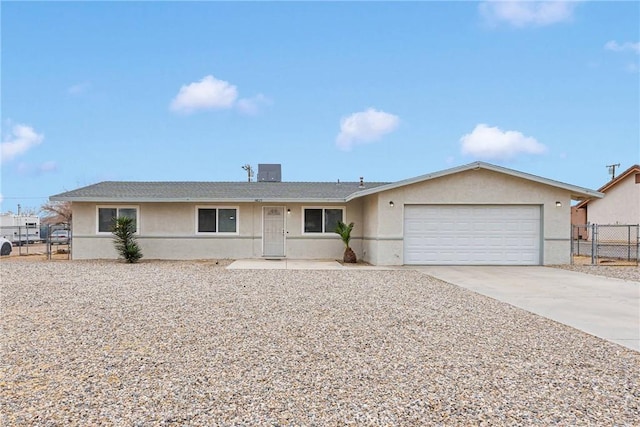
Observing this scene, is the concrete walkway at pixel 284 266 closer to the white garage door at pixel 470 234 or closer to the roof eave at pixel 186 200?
the white garage door at pixel 470 234

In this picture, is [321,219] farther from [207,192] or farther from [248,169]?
[248,169]

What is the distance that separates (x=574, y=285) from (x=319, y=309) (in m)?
6.76

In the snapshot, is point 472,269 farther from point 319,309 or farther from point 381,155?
point 381,155

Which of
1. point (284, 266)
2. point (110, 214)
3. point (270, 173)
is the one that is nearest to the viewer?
point (284, 266)

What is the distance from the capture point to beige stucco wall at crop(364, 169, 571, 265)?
1469 cm

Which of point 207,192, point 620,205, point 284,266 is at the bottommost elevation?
point 284,266

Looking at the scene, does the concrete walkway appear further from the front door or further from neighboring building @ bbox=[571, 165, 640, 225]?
neighboring building @ bbox=[571, 165, 640, 225]

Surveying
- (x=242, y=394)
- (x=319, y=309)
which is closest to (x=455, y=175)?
(x=319, y=309)

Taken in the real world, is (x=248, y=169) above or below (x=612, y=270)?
A: above

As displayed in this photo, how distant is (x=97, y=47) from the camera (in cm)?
1669

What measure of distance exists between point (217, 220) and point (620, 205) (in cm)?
2274

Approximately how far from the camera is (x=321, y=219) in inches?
675

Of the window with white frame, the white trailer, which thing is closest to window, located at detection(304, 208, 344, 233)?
the window with white frame

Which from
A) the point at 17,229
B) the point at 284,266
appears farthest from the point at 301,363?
the point at 17,229
